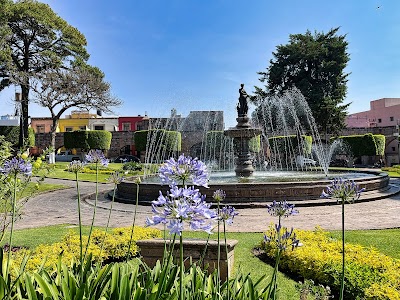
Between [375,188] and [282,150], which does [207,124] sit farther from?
[375,188]

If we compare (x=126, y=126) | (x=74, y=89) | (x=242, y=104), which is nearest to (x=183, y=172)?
(x=242, y=104)

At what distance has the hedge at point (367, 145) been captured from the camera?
32.3 m

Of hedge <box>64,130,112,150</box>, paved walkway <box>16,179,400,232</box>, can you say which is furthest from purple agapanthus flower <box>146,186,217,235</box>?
hedge <box>64,130,112,150</box>

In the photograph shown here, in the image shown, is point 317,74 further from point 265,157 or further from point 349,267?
point 349,267

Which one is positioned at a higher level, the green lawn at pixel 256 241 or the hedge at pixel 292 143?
the hedge at pixel 292 143

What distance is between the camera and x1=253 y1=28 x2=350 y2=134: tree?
35094mm

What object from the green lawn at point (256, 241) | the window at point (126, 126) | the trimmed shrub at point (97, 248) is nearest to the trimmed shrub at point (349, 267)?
the green lawn at point (256, 241)

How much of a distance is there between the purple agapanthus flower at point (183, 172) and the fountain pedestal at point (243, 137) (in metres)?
12.3

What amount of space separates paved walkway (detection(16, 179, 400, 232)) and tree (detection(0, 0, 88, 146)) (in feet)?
65.8

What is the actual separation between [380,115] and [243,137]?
43.2 metres

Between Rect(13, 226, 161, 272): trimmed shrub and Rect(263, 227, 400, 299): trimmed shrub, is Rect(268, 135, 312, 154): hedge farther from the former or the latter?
Rect(263, 227, 400, 299): trimmed shrub

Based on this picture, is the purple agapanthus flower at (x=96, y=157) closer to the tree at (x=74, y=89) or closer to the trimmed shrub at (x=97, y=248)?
the trimmed shrub at (x=97, y=248)

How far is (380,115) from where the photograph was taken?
165ft

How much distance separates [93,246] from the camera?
17.0 ft
